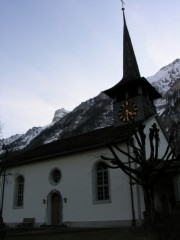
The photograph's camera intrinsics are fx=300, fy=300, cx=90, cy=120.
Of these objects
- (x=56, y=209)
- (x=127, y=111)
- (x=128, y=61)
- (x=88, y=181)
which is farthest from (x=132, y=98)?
(x=56, y=209)

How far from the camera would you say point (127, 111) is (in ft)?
77.8

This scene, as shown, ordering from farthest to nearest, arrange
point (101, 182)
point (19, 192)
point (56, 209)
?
point (19, 192) < point (56, 209) < point (101, 182)

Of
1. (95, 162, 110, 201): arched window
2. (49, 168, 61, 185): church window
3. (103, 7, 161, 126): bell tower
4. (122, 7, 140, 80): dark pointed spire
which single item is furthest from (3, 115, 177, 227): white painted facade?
(122, 7, 140, 80): dark pointed spire

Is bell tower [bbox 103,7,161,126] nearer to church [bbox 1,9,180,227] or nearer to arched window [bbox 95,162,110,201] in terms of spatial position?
church [bbox 1,9,180,227]

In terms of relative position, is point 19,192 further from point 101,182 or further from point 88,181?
point 101,182

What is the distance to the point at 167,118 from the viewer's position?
76.6 m

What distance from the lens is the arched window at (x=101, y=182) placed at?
20203mm

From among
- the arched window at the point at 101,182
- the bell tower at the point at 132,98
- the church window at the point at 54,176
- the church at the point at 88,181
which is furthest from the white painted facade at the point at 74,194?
the bell tower at the point at 132,98

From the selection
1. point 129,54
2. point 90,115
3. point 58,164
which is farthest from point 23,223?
point 90,115

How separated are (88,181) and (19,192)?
26.9 feet

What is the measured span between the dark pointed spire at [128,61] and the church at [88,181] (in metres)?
0.09

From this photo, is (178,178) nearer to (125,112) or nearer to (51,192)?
(125,112)

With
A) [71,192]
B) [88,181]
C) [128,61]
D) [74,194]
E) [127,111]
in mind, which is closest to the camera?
[88,181]

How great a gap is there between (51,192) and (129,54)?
14.7 meters
